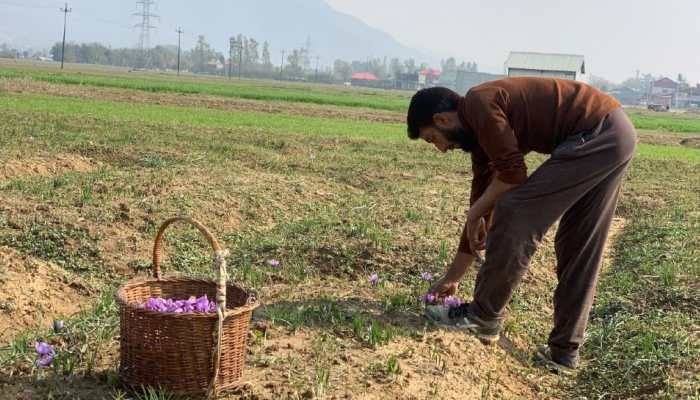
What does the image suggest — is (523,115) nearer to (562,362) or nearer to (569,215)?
(569,215)

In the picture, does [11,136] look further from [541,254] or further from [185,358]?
[185,358]

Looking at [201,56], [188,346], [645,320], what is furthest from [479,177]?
[201,56]

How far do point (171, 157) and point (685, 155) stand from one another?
52.1 ft

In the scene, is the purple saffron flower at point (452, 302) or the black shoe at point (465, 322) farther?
the purple saffron flower at point (452, 302)

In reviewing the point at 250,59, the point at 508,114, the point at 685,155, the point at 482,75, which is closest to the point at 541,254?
the point at 508,114

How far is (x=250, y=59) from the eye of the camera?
186250 mm

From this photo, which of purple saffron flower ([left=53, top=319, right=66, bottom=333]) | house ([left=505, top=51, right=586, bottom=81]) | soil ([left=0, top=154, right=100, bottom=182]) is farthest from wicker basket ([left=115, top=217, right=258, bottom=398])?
house ([left=505, top=51, right=586, bottom=81])

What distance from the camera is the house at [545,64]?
67312 millimetres

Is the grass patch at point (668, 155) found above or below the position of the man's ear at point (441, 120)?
below

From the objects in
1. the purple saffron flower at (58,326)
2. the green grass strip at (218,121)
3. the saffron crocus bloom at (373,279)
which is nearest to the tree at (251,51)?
the green grass strip at (218,121)

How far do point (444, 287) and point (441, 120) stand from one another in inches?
51.3

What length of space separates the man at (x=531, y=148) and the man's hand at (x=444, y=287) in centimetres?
51

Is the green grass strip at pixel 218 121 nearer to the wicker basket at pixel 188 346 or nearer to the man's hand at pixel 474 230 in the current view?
the man's hand at pixel 474 230

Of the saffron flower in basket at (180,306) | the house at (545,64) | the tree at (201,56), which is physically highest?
the tree at (201,56)
